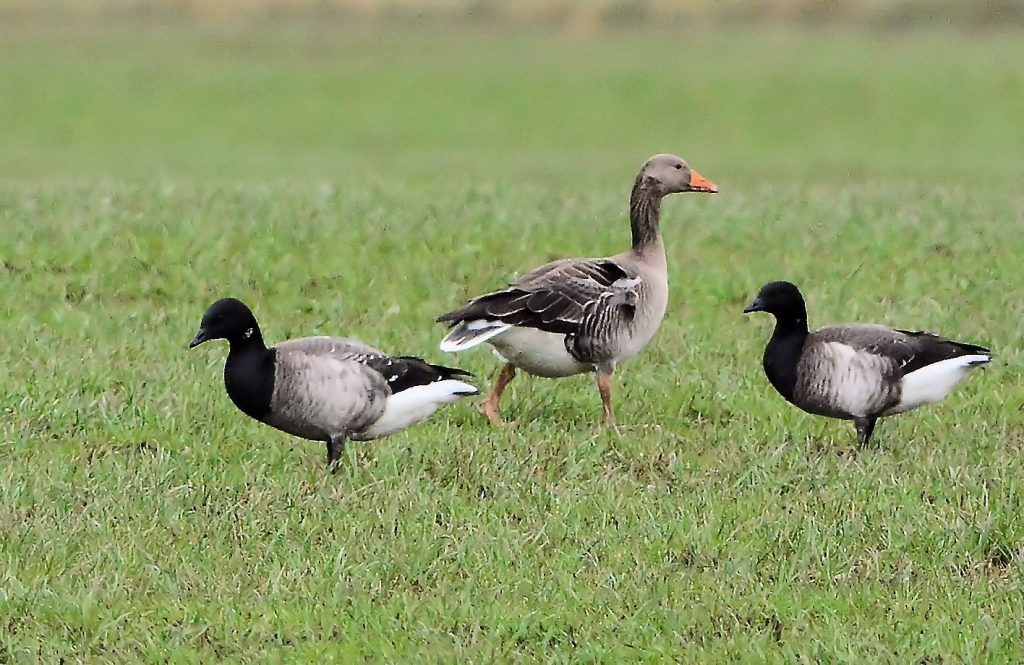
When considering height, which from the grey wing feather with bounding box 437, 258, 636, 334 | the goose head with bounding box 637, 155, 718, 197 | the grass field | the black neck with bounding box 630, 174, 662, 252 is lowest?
the grass field

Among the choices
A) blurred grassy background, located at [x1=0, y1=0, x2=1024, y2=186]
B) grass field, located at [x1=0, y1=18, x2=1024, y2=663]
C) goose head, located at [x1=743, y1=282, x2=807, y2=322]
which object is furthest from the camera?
blurred grassy background, located at [x1=0, y1=0, x2=1024, y2=186]

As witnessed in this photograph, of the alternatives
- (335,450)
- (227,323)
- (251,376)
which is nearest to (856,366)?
(335,450)

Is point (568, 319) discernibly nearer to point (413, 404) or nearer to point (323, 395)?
point (413, 404)

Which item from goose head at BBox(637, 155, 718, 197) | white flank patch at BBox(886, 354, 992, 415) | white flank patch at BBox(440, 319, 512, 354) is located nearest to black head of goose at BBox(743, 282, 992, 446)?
white flank patch at BBox(886, 354, 992, 415)

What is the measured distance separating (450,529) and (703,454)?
208 cm

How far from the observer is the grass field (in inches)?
256

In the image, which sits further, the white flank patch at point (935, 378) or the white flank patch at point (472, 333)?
the white flank patch at point (472, 333)

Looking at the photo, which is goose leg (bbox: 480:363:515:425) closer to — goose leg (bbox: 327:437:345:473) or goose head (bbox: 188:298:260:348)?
goose leg (bbox: 327:437:345:473)

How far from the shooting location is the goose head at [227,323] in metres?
8.37

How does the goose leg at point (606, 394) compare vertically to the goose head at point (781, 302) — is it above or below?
below

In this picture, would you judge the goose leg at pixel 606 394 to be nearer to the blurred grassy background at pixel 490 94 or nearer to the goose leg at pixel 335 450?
the goose leg at pixel 335 450

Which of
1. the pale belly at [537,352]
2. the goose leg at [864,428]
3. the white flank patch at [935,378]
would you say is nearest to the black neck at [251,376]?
the pale belly at [537,352]

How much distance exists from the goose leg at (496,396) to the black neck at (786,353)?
5.81ft

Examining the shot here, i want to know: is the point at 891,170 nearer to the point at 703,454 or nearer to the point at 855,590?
the point at 703,454
